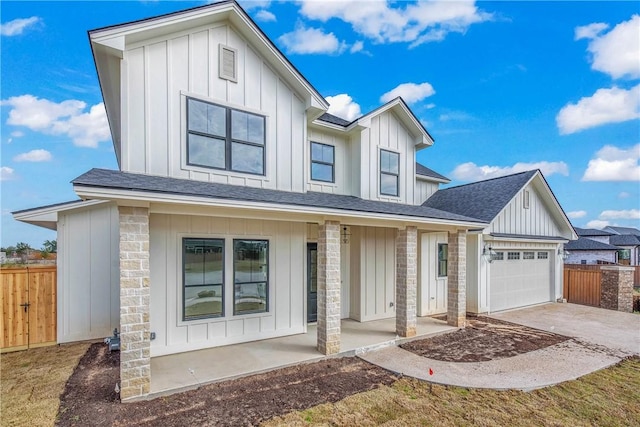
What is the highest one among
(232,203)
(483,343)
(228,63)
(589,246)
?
(228,63)

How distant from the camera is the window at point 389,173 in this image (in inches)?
369

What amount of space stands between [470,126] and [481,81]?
255 inches

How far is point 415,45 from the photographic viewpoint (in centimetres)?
2056

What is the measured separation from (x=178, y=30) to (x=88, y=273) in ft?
19.6

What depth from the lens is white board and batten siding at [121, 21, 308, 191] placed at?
5699 millimetres

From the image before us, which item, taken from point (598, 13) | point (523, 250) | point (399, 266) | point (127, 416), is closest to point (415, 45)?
point (598, 13)

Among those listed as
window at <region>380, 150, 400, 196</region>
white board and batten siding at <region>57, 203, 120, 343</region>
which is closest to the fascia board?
window at <region>380, 150, 400, 196</region>

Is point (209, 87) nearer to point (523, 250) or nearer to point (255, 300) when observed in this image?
point (255, 300)

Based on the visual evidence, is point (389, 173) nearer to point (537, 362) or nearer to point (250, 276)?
point (250, 276)

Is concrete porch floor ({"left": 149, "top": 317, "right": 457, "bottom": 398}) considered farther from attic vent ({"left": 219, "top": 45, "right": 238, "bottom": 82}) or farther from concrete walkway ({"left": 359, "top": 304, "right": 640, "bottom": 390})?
attic vent ({"left": 219, "top": 45, "right": 238, "bottom": 82})

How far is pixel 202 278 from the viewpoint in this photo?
6570 millimetres

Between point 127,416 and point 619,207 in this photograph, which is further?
point 619,207

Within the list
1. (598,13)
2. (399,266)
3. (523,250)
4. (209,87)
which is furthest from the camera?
(598,13)

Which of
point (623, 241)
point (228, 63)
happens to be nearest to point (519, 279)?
point (228, 63)
